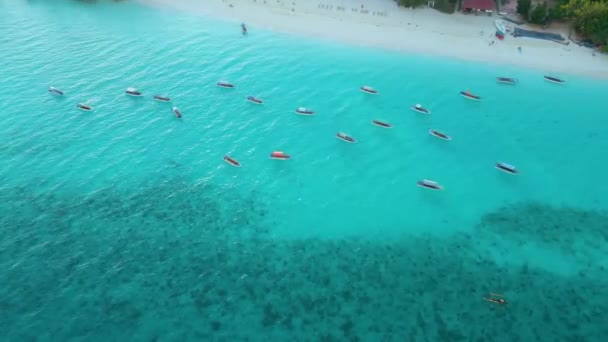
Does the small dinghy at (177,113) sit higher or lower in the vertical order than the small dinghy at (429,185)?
higher

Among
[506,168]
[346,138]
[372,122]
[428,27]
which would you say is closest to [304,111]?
[346,138]

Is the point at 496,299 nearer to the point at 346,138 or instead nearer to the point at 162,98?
the point at 346,138

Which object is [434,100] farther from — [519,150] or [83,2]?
[83,2]

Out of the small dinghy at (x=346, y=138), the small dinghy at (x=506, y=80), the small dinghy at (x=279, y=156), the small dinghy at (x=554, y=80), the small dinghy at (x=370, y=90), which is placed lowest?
the small dinghy at (x=279, y=156)

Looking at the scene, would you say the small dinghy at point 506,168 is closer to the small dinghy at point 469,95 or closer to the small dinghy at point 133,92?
the small dinghy at point 469,95

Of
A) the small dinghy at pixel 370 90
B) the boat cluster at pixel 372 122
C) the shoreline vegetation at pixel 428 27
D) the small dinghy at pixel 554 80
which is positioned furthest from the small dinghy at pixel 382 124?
the small dinghy at pixel 554 80

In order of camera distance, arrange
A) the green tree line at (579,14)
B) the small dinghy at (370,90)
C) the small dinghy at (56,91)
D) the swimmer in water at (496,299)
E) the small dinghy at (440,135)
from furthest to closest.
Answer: the green tree line at (579,14)
the small dinghy at (370,90)
the small dinghy at (56,91)
the small dinghy at (440,135)
the swimmer in water at (496,299)
